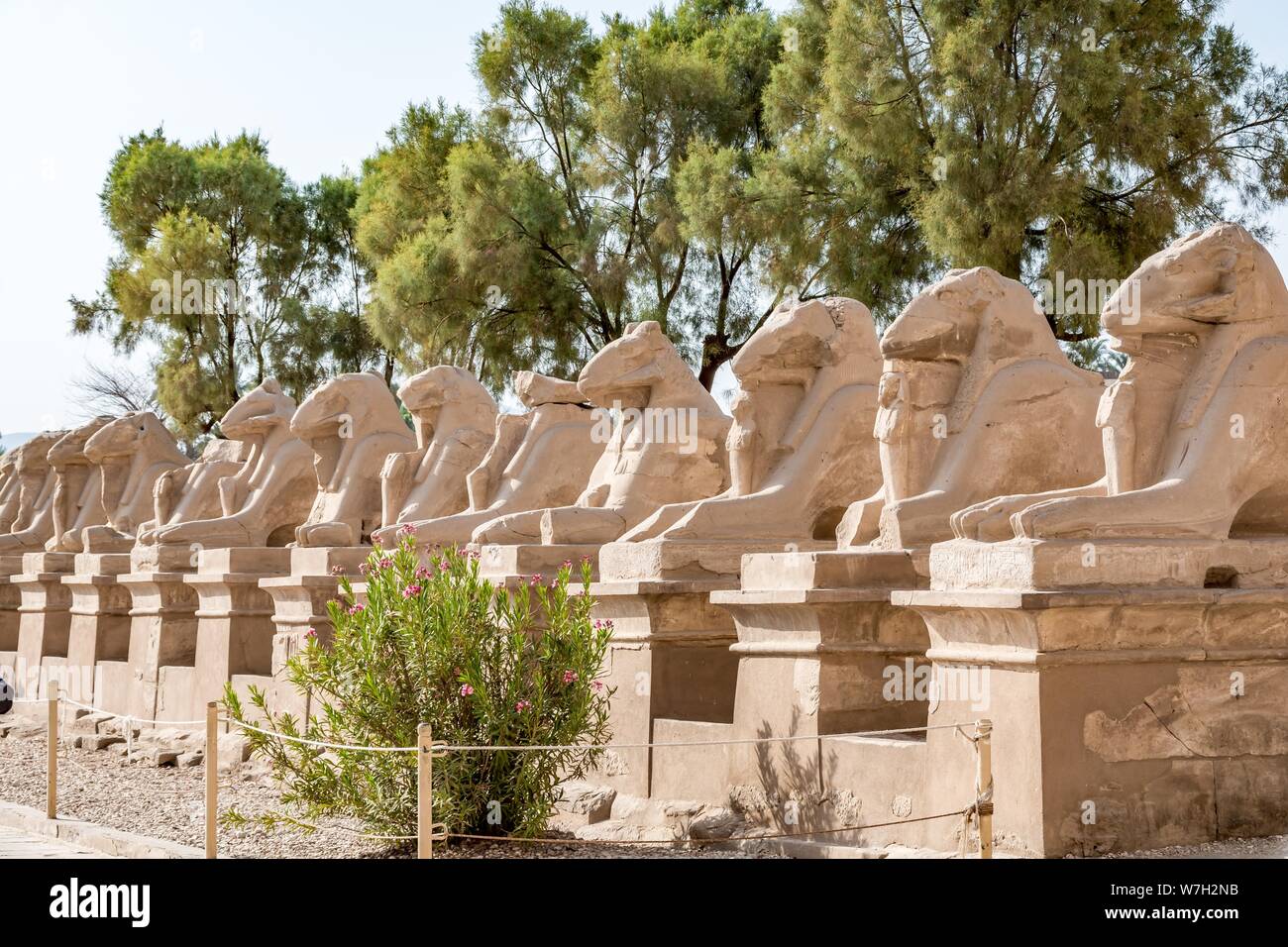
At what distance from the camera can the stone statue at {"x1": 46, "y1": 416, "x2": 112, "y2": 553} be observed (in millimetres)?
16109

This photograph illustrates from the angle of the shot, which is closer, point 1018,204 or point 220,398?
point 1018,204

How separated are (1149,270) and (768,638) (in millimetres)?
2193

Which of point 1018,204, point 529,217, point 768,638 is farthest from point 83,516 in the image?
point 768,638

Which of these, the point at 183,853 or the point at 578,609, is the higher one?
the point at 578,609

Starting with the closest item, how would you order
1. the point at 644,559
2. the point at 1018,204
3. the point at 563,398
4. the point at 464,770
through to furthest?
1. the point at 464,770
2. the point at 644,559
3. the point at 563,398
4. the point at 1018,204

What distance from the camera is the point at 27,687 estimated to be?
1555cm

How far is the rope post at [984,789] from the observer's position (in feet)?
17.5

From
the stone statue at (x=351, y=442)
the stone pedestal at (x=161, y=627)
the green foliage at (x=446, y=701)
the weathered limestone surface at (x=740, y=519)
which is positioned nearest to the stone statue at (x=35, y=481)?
the stone pedestal at (x=161, y=627)

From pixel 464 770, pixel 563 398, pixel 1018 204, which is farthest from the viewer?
pixel 1018 204

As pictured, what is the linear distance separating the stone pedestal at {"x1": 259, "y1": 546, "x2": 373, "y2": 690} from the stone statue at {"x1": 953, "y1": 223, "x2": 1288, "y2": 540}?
5.56 meters

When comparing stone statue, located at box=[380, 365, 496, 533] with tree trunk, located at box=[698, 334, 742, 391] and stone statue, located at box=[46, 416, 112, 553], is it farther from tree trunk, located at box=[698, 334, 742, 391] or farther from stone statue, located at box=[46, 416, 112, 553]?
tree trunk, located at box=[698, 334, 742, 391]

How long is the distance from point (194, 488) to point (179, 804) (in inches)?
181

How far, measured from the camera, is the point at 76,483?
657 inches

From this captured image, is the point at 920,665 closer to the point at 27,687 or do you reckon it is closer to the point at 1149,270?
the point at 1149,270
